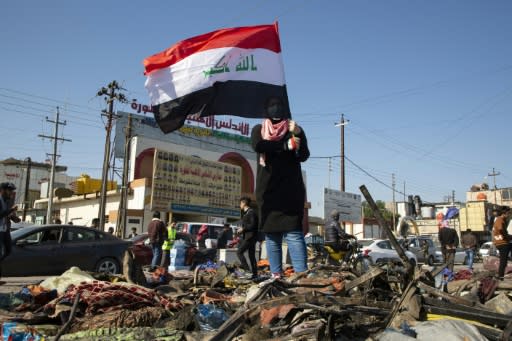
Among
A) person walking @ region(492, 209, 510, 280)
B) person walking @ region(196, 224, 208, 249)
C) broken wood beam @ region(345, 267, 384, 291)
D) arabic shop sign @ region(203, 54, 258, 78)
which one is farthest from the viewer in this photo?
person walking @ region(196, 224, 208, 249)

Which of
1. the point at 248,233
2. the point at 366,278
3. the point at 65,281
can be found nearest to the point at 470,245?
the point at 248,233

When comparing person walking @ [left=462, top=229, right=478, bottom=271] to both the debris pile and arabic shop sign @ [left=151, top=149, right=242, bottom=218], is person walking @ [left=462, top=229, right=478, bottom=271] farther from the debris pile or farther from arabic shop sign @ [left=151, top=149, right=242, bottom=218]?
arabic shop sign @ [left=151, top=149, right=242, bottom=218]

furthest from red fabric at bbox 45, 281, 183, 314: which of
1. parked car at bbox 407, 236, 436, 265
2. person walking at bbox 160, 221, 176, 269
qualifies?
parked car at bbox 407, 236, 436, 265

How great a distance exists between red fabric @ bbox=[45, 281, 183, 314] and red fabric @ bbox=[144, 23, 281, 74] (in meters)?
4.38

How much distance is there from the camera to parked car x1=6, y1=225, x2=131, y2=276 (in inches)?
421

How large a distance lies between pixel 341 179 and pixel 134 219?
15.4 meters

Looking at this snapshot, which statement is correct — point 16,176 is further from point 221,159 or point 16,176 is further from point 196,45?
point 196,45

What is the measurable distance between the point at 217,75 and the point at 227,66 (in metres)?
0.23

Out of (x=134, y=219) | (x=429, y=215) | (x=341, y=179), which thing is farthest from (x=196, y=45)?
(x=429, y=215)

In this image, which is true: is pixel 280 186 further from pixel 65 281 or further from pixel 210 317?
pixel 65 281

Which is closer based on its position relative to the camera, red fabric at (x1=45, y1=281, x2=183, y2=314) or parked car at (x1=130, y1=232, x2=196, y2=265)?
red fabric at (x1=45, y1=281, x2=183, y2=314)

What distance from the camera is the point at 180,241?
1530 cm

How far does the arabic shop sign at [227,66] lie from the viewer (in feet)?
22.5

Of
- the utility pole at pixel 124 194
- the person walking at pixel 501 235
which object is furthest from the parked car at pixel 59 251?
the utility pole at pixel 124 194
